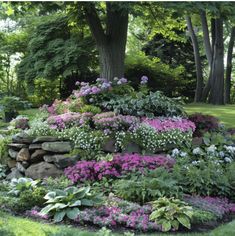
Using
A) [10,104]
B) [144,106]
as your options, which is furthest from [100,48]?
[10,104]

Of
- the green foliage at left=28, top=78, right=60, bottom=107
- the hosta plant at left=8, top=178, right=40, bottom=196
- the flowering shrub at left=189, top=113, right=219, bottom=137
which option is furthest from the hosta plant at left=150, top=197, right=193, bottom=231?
the green foliage at left=28, top=78, right=60, bottom=107

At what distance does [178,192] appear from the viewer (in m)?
5.52

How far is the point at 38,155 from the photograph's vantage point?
730 centimetres

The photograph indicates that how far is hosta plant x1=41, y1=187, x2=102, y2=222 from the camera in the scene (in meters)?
4.96

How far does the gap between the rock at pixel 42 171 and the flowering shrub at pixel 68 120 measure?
84 cm

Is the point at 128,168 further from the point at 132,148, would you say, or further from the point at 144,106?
the point at 144,106

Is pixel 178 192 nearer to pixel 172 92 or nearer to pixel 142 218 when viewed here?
pixel 142 218

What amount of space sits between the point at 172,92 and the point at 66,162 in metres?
13.9

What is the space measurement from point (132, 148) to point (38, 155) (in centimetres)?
164

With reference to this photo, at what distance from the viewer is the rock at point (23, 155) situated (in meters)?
7.39

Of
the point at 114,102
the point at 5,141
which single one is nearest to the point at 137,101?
the point at 114,102

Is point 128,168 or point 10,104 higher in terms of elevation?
point 10,104

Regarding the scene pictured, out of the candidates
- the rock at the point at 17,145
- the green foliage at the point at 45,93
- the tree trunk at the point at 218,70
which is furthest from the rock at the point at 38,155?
the tree trunk at the point at 218,70

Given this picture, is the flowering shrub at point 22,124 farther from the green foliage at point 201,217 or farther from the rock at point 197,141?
the green foliage at point 201,217
